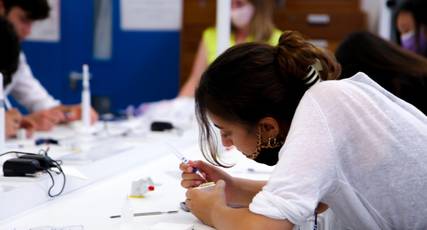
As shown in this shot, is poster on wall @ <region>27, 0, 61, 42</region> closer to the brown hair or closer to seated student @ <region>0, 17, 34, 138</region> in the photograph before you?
seated student @ <region>0, 17, 34, 138</region>

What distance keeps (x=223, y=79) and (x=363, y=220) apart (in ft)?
1.27

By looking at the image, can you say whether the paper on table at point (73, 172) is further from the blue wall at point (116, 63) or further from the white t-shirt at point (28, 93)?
the blue wall at point (116, 63)

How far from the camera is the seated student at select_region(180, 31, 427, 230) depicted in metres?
1.09

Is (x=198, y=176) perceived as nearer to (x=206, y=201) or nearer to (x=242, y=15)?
(x=206, y=201)

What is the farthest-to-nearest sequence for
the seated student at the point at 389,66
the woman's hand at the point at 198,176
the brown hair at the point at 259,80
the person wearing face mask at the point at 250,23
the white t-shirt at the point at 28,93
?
the person wearing face mask at the point at 250,23 < the white t-shirt at the point at 28,93 < the seated student at the point at 389,66 < the woman's hand at the point at 198,176 < the brown hair at the point at 259,80

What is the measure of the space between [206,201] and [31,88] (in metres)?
1.96

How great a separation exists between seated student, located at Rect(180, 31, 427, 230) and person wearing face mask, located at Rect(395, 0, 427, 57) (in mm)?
1925

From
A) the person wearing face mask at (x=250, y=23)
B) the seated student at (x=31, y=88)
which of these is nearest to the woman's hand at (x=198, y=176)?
the seated student at (x=31, y=88)

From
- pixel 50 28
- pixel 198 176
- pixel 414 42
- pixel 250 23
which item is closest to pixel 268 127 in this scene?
pixel 198 176

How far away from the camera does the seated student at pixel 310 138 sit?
109cm

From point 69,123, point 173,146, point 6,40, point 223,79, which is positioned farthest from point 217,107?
point 69,123

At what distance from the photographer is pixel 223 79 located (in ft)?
4.07

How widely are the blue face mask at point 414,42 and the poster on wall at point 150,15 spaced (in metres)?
1.45

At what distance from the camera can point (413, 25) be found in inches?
126
